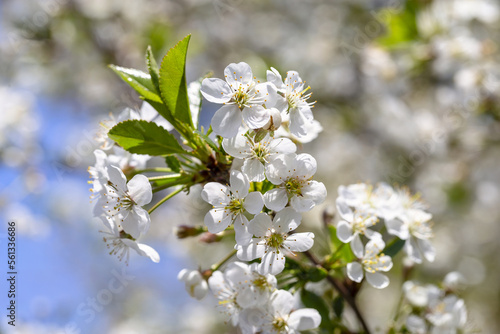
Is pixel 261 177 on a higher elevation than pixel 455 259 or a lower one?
higher

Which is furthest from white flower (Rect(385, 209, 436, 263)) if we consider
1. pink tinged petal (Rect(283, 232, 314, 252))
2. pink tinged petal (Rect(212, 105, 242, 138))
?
pink tinged petal (Rect(212, 105, 242, 138))

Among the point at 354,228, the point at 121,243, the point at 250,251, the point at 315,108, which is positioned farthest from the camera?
the point at 315,108

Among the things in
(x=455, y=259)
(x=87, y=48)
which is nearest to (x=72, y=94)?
(x=87, y=48)

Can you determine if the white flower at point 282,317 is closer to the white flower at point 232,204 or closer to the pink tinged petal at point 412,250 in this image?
the white flower at point 232,204

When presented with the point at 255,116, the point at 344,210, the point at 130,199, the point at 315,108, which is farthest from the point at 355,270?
the point at 315,108

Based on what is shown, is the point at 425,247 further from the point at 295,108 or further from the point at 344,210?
the point at 295,108

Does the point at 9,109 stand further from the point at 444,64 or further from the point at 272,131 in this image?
the point at 444,64

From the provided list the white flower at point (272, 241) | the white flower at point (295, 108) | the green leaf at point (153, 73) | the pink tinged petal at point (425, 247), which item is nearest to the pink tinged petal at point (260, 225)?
the white flower at point (272, 241)
